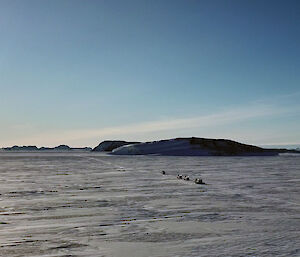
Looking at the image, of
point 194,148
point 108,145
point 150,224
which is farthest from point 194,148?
point 108,145

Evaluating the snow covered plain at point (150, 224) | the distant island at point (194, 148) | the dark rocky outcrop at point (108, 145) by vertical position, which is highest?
the dark rocky outcrop at point (108, 145)

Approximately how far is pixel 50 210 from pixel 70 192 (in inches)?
108

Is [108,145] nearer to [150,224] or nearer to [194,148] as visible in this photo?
[194,148]

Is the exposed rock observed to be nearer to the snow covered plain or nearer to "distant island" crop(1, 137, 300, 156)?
"distant island" crop(1, 137, 300, 156)

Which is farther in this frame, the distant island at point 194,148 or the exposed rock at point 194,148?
the exposed rock at point 194,148

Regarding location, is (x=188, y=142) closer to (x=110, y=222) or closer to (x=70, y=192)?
(x=70, y=192)

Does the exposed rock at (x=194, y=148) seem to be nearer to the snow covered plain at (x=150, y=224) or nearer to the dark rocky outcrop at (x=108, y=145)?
the snow covered plain at (x=150, y=224)

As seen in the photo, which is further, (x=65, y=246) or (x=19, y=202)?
(x=19, y=202)

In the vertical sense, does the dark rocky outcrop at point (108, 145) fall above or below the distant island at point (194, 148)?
above

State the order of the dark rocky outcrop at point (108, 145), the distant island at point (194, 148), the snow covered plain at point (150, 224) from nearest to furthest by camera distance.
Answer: the snow covered plain at point (150, 224) < the distant island at point (194, 148) < the dark rocky outcrop at point (108, 145)

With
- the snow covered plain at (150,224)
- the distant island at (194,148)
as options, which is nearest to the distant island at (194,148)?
the distant island at (194,148)

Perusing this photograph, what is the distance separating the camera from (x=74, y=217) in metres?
5.52

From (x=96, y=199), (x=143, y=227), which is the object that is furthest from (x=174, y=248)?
(x=96, y=199)

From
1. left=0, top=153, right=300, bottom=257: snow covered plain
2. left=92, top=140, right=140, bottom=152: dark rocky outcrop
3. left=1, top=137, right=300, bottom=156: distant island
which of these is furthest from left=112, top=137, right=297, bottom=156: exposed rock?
left=92, top=140, right=140, bottom=152: dark rocky outcrop
